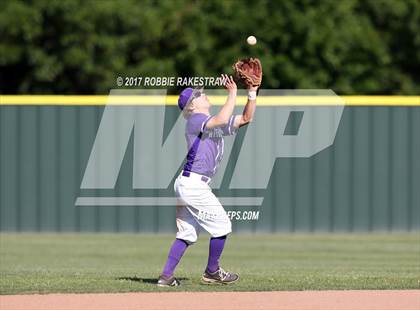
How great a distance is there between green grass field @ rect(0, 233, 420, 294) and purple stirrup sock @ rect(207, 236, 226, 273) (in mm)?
210

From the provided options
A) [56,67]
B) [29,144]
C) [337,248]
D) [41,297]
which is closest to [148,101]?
[29,144]

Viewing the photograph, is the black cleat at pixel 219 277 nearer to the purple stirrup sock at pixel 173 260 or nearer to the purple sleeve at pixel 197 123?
the purple stirrup sock at pixel 173 260

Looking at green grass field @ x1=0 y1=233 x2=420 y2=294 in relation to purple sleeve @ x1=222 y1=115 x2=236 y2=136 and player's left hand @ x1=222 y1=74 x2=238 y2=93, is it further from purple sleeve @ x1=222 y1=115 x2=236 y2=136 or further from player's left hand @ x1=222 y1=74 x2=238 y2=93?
player's left hand @ x1=222 y1=74 x2=238 y2=93

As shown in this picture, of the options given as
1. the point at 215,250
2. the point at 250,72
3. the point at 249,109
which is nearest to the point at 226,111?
the point at 249,109

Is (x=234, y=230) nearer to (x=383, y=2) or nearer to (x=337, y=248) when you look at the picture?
(x=337, y=248)

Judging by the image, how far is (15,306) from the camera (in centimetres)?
870

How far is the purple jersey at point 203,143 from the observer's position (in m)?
9.53

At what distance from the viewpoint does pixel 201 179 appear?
960cm

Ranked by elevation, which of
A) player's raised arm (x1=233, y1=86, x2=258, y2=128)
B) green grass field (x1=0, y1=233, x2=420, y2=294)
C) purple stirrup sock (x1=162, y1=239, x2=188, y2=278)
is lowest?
green grass field (x1=0, y1=233, x2=420, y2=294)

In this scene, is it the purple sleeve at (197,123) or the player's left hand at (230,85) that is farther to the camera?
the purple sleeve at (197,123)

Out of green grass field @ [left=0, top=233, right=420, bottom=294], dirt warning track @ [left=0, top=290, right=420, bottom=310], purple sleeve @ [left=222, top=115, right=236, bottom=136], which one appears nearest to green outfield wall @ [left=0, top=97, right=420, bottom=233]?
green grass field @ [left=0, top=233, right=420, bottom=294]

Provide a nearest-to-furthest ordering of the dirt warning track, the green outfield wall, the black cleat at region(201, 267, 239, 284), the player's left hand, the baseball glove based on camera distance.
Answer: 1. the dirt warning track
2. the player's left hand
3. the baseball glove
4. the black cleat at region(201, 267, 239, 284)
5. the green outfield wall

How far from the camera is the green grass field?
995 cm

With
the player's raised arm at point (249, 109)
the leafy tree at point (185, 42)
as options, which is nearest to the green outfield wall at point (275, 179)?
the leafy tree at point (185, 42)
